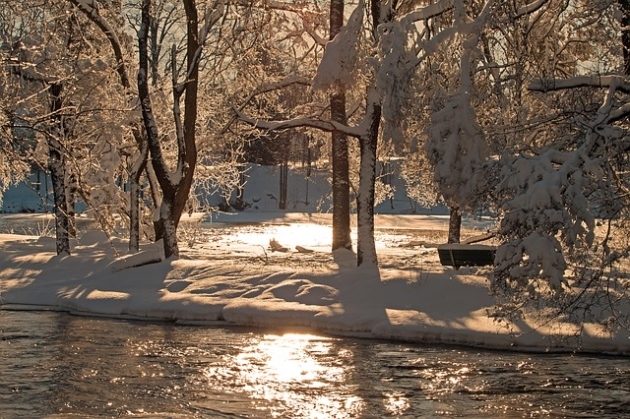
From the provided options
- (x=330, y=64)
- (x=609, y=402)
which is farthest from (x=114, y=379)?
(x=330, y=64)

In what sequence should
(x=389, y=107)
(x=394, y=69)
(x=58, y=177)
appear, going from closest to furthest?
(x=394, y=69) < (x=389, y=107) < (x=58, y=177)

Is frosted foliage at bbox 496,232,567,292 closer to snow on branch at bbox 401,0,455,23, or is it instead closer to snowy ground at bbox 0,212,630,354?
snowy ground at bbox 0,212,630,354

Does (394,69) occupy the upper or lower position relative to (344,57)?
lower

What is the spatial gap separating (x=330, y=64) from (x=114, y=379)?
8.56 meters

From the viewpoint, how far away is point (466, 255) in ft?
57.7

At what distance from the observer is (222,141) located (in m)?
23.2

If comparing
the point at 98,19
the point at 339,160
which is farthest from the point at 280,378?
the point at 98,19

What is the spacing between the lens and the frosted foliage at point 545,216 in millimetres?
9250

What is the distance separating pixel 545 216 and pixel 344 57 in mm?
8598

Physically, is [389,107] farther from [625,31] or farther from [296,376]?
[296,376]

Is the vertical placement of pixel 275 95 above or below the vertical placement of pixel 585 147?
above

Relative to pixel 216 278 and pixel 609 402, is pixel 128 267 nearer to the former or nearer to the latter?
pixel 216 278

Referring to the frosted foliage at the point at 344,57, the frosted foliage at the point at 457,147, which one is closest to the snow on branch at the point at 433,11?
the frosted foliage at the point at 344,57

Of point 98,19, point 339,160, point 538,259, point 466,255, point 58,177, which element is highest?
point 98,19
